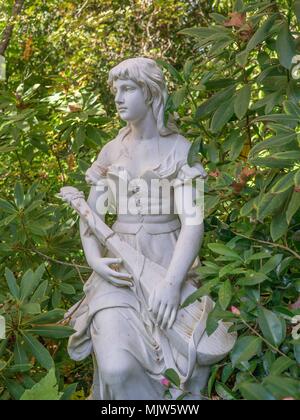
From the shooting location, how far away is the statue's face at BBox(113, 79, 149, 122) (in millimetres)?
3055

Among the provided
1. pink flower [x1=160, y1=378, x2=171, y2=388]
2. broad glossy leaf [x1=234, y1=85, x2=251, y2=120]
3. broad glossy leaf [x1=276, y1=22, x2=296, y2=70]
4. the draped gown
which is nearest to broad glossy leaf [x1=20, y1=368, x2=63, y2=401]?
the draped gown

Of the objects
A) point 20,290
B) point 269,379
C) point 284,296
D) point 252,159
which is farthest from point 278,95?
point 269,379

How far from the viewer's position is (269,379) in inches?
76.3

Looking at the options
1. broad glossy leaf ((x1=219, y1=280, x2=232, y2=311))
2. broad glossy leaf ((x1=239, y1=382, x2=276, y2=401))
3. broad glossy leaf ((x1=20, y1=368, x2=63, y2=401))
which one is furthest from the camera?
broad glossy leaf ((x1=219, y1=280, x2=232, y2=311))

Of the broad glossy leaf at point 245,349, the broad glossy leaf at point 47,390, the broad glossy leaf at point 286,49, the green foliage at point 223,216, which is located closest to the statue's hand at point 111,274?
the green foliage at point 223,216

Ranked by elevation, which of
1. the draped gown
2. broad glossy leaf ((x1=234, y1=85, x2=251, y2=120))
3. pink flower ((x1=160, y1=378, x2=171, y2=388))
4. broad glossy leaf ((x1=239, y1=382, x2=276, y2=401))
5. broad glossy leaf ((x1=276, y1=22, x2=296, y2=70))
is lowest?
pink flower ((x1=160, y1=378, x2=171, y2=388))

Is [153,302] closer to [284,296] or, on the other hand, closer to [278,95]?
[284,296]

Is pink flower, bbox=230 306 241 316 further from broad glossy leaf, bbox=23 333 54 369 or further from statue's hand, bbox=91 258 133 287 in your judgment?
broad glossy leaf, bbox=23 333 54 369

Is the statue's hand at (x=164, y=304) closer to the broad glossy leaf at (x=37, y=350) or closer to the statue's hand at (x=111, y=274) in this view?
the statue's hand at (x=111, y=274)

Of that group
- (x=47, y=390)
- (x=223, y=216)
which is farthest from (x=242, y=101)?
(x=47, y=390)

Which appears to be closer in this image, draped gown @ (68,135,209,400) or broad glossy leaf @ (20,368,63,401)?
broad glossy leaf @ (20,368,63,401)

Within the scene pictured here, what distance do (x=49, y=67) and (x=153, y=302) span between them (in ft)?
17.3

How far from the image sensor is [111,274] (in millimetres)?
2961

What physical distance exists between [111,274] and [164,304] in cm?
25
